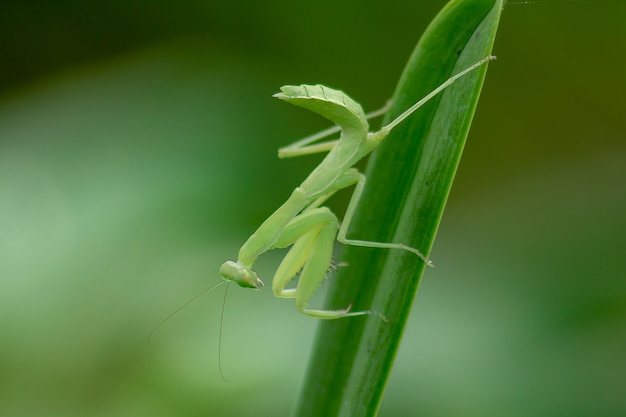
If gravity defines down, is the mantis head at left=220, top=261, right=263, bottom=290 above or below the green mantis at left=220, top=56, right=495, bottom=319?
below

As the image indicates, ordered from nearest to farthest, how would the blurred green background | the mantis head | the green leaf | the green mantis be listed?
1. the green leaf
2. the green mantis
3. the mantis head
4. the blurred green background

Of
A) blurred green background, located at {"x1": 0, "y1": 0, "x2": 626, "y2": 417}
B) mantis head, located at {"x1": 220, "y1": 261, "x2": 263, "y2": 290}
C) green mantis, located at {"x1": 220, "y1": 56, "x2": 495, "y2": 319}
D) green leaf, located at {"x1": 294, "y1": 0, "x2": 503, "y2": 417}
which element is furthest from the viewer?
blurred green background, located at {"x1": 0, "y1": 0, "x2": 626, "y2": 417}

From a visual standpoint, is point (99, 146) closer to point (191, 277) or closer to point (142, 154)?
point (142, 154)

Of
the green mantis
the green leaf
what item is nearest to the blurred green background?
the green mantis

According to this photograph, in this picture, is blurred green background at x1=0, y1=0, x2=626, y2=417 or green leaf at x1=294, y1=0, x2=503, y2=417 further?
blurred green background at x1=0, y1=0, x2=626, y2=417

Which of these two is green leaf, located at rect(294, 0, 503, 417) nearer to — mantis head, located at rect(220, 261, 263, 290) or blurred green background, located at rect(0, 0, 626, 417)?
mantis head, located at rect(220, 261, 263, 290)

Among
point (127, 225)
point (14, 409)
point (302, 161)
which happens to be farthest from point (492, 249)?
point (14, 409)

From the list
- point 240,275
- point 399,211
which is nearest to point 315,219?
point 240,275
